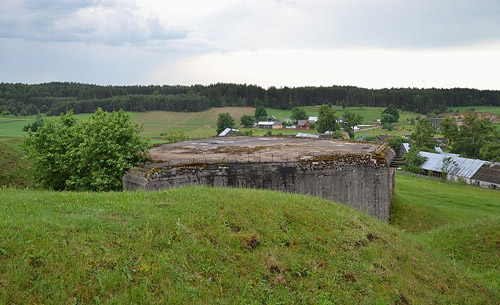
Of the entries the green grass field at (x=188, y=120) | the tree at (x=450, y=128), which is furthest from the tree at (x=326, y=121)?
the tree at (x=450, y=128)

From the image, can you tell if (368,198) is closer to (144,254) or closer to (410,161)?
(144,254)

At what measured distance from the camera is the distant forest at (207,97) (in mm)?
95250

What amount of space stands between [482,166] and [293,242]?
1834 inches

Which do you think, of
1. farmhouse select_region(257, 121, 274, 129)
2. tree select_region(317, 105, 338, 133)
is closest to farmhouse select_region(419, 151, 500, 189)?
tree select_region(317, 105, 338, 133)

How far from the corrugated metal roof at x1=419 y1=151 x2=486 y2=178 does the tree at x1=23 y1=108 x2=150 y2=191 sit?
42974 mm

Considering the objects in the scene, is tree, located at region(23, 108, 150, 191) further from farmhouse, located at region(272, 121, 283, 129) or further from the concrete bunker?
farmhouse, located at region(272, 121, 283, 129)

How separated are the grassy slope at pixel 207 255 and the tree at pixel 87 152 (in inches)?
180

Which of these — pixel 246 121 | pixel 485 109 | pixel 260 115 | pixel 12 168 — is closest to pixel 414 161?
pixel 246 121

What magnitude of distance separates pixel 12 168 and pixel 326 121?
59.6 meters

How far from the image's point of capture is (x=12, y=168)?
21.0 m

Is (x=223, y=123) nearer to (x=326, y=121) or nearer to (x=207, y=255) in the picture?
(x=326, y=121)

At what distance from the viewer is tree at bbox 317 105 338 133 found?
242 feet

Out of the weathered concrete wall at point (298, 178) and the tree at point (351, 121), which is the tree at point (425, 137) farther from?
the weathered concrete wall at point (298, 178)

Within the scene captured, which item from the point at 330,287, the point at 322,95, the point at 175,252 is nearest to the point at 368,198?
the point at 330,287
